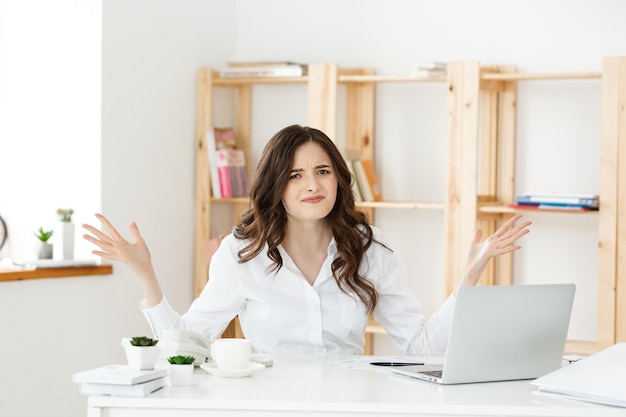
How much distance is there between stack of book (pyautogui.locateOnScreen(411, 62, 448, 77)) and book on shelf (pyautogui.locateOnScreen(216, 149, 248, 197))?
3.24 feet

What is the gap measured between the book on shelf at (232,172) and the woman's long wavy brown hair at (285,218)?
1904mm

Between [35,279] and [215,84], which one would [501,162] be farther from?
[35,279]

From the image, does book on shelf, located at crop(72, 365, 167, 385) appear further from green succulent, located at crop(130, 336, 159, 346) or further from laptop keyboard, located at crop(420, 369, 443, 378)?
laptop keyboard, located at crop(420, 369, 443, 378)

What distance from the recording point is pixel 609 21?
4.47 meters

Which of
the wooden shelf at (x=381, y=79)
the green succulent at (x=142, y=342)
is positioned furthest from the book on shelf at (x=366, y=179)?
the green succulent at (x=142, y=342)

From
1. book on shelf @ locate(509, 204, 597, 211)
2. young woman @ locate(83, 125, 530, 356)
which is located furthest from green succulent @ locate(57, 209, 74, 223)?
book on shelf @ locate(509, 204, 597, 211)

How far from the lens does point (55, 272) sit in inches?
162

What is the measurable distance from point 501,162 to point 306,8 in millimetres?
1265

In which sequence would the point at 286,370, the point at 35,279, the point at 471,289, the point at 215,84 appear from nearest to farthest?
the point at 471,289, the point at 286,370, the point at 35,279, the point at 215,84

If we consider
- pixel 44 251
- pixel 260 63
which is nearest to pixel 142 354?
pixel 44 251

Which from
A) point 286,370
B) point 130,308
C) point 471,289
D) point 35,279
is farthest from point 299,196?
point 130,308

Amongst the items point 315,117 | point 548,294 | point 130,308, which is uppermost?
point 315,117

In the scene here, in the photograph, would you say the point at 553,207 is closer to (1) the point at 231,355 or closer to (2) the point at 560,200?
(2) the point at 560,200

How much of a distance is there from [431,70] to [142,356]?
2.76 metres
